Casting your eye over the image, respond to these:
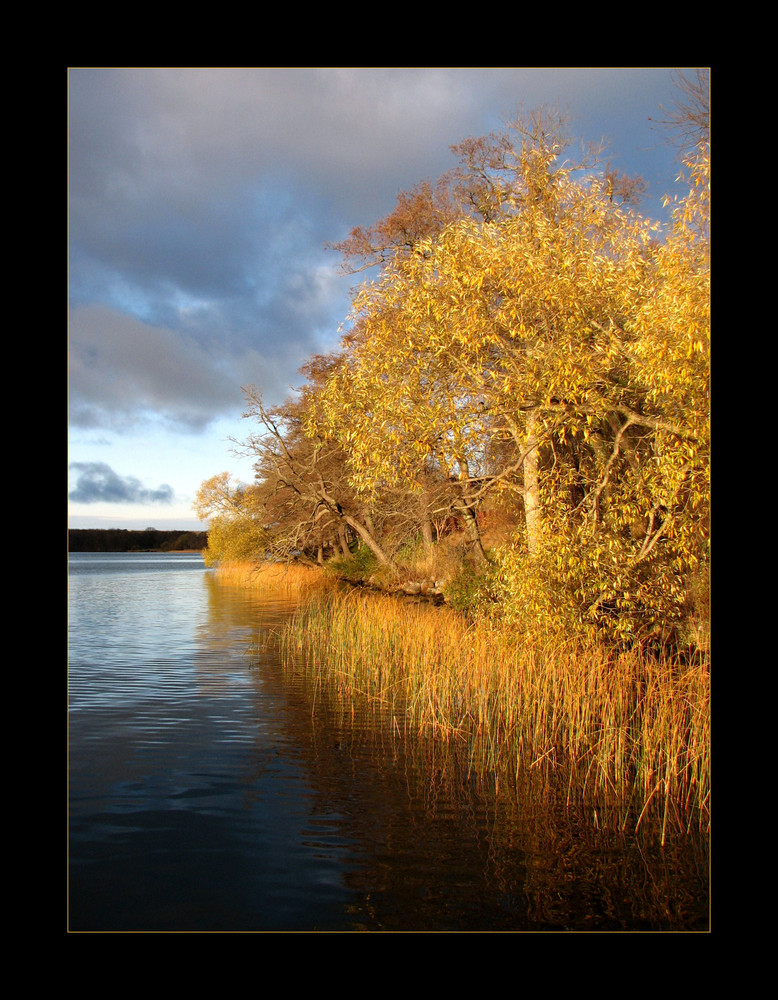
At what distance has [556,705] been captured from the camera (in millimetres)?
8742

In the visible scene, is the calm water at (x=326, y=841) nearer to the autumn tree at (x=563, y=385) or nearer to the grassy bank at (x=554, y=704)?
the grassy bank at (x=554, y=704)

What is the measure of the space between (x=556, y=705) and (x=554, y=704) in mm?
27

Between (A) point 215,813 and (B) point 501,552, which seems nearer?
(A) point 215,813

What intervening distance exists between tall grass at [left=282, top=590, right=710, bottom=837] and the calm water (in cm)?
63

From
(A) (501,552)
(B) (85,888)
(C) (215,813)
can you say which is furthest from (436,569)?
(B) (85,888)

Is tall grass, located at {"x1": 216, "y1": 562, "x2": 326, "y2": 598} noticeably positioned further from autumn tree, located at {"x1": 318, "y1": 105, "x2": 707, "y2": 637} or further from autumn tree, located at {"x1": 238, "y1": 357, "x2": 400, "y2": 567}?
autumn tree, located at {"x1": 318, "y1": 105, "x2": 707, "y2": 637}

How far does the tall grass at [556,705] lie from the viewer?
23.3 feet

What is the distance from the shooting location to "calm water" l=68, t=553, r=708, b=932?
4.92 m

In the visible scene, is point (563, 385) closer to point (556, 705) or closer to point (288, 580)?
point (556, 705)

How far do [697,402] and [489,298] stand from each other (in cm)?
395

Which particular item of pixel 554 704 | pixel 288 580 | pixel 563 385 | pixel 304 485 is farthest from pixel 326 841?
pixel 288 580
